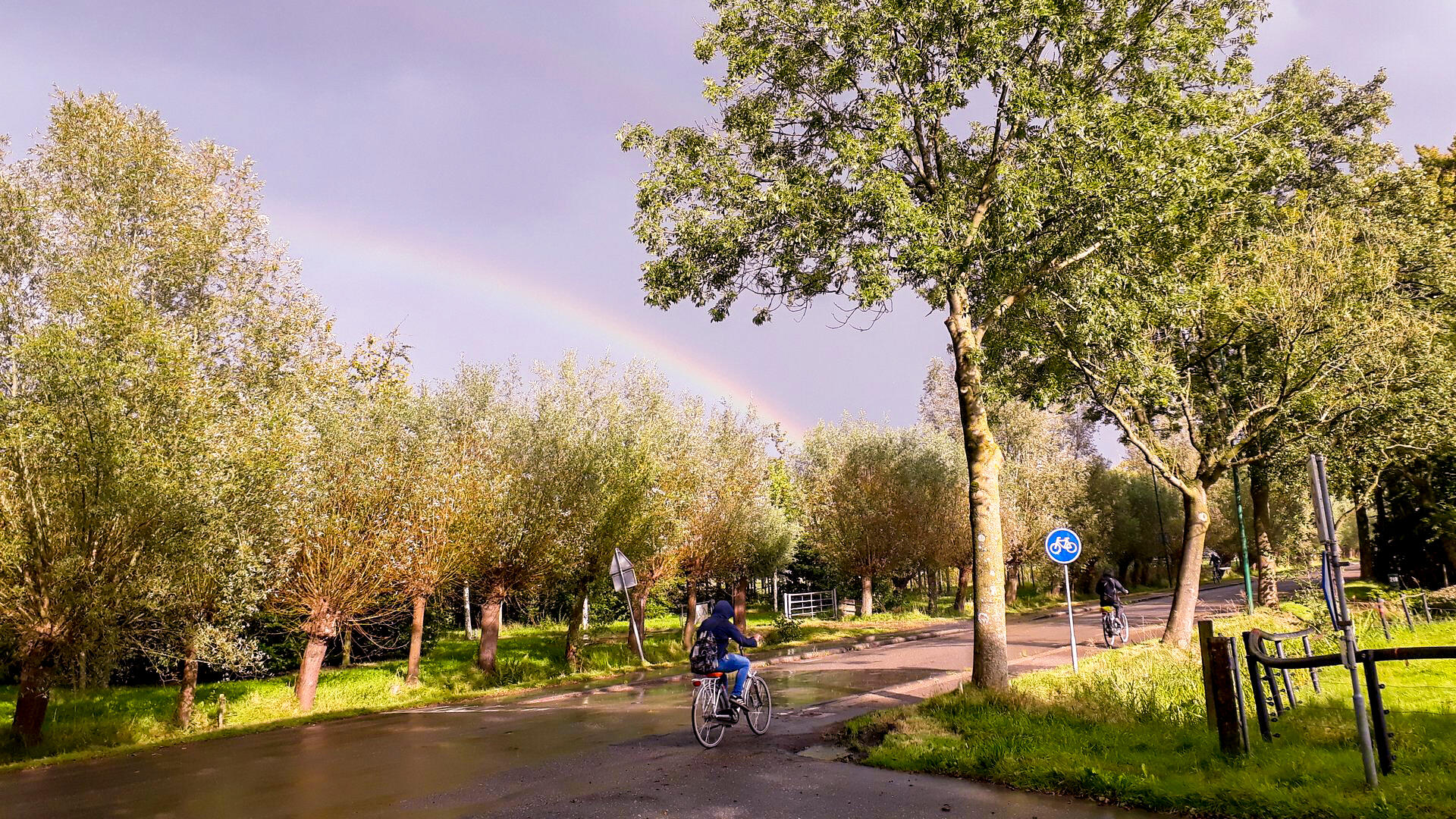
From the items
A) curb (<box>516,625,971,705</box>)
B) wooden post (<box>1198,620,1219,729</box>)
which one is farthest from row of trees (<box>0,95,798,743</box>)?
wooden post (<box>1198,620,1219,729</box>)

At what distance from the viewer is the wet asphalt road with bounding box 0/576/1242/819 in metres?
7.80

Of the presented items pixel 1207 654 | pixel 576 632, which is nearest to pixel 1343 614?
pixel 1207 654

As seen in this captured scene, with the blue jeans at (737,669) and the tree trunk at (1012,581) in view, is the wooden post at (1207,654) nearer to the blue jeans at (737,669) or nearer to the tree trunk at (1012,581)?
the blue jeans at (737,669)

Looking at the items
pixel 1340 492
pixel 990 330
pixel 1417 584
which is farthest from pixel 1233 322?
pixel 1417 584

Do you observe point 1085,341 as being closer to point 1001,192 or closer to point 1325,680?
point 1001,192

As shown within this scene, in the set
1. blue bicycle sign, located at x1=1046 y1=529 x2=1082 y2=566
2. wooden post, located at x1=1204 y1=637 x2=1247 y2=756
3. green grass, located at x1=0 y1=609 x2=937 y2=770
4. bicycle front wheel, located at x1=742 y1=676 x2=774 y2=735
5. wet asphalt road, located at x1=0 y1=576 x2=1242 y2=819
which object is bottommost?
green grass, located at x1=0 y1=609 x2=937 y2=770

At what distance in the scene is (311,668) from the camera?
19.3 meters

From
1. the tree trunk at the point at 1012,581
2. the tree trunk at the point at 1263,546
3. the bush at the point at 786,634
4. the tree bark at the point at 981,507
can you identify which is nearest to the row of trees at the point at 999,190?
the tree bark at the point at 981,507

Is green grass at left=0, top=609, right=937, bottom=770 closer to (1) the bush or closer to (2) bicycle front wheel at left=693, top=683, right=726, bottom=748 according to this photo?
(1) the bush

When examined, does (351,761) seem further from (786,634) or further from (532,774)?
(786,634)

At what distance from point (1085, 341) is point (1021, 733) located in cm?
627

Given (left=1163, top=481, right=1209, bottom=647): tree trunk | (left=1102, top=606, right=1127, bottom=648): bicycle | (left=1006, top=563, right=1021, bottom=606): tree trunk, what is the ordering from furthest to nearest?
(left=1006, top=563, right=1021, bottom=606): tree trunk < (left=1102, top=606, right=1127, bottom=648): bicycle < (left=1163, top=481, right=1209, bottom=647): tree trunk

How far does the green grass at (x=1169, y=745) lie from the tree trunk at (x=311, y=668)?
1431 cm

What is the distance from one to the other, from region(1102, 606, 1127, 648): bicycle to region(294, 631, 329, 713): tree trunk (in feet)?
64.1
